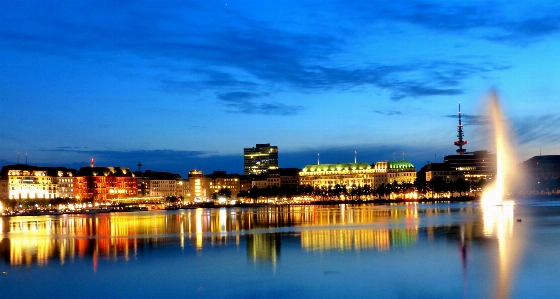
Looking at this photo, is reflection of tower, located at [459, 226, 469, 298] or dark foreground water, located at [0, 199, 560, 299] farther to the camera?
reflection of tower, located at [459, 226, 469, 298]

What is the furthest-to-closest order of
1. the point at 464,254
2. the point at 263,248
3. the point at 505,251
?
1. the point at 263,248
2. the point at 505,251
3. the point at 464,254

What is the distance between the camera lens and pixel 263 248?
139 feet

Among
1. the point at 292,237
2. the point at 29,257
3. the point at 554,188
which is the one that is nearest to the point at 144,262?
the point at 29,257

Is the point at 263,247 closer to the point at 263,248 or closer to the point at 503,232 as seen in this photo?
the point at 263,248

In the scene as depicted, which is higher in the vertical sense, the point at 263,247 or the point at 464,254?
the point at 263,247

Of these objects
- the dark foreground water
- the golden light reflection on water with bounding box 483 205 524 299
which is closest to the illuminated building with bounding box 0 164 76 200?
the dark foreground water

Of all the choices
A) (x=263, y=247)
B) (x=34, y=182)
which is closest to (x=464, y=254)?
(x=263, y=247)

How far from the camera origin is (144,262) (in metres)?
36.2

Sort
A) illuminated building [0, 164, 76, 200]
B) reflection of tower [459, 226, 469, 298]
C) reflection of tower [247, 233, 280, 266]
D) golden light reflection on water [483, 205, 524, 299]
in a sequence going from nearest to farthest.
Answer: golden light reflection on water [483, 205, 524, 299] < reflection of tower [459, 226, 469, 298] < reflection of tower [247, 233, 280, 266] < illuminated building [0, 164, 76, 200]

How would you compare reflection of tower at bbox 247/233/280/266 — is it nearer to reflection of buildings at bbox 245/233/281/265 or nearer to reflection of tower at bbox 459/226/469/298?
reflection of buildings at bbox 245/233/281/265

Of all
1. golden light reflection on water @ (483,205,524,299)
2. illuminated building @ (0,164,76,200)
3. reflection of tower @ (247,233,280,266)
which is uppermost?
illuminated building @ (0,164,76,200)

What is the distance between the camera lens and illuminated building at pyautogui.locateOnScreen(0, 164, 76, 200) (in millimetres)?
179375

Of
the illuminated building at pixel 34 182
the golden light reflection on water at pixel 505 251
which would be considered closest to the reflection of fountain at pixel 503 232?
the golden light reflection on water at pixel 505 251

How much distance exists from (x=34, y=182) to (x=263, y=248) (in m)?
156
